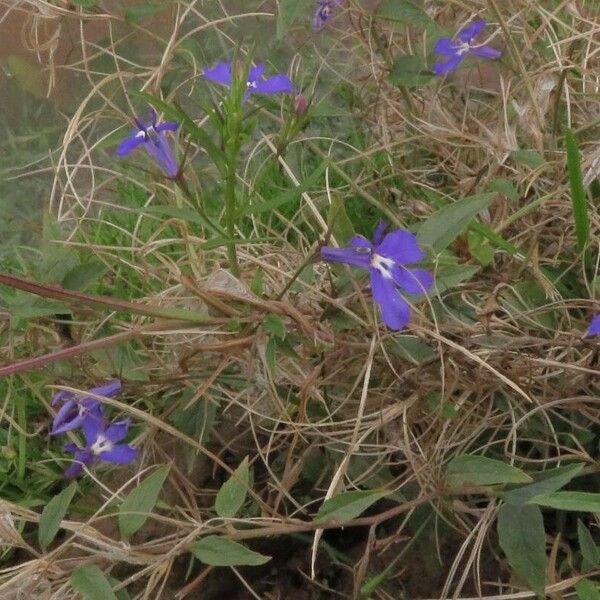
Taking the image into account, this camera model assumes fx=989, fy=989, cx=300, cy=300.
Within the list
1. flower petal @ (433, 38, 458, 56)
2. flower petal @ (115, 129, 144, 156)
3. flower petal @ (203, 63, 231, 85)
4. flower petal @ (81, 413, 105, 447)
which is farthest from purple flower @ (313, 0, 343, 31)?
flower petal @ (81, 413, 105, 447)

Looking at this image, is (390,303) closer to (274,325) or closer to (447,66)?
(274,325)

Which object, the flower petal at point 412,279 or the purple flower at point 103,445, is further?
the purple flower at point 103,445

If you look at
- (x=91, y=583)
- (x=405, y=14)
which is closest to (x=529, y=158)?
(x=405, y=14)

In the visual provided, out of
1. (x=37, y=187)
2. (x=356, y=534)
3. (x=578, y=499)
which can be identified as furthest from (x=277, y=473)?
(x=37, y=187)

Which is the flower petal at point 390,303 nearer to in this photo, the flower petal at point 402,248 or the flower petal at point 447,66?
the flower petal at point 402,248

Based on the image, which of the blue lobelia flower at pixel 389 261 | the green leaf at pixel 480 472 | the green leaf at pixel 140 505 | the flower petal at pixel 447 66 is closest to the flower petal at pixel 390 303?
the blue lobelia flower at pixel 389 261

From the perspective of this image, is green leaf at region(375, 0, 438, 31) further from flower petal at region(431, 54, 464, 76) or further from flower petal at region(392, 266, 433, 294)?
flower petal at region(392, 266, 433, 294)

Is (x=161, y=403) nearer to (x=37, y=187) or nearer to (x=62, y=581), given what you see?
(x=62, y=581)
